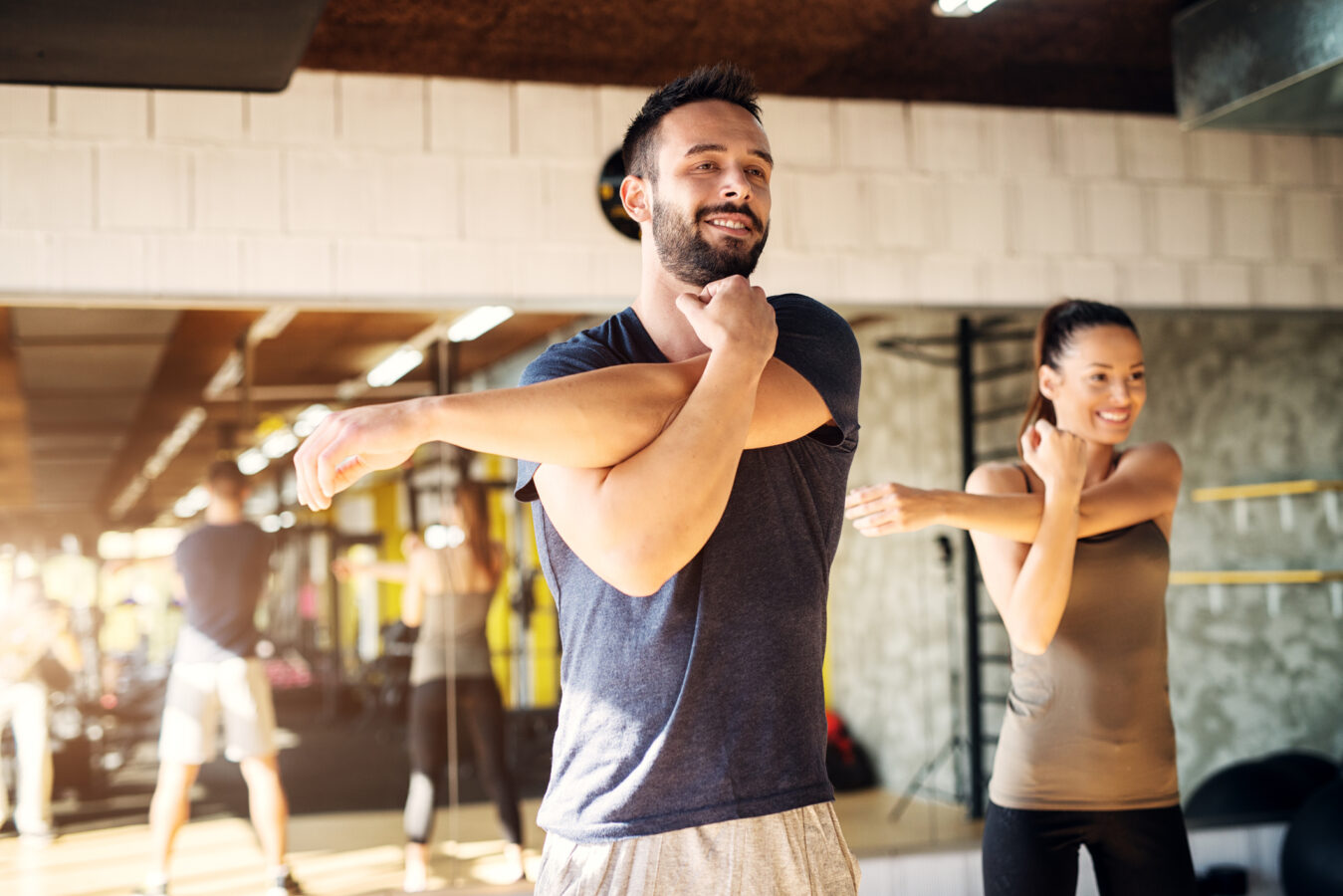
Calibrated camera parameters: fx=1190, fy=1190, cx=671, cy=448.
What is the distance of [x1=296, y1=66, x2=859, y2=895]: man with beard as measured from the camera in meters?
1.19

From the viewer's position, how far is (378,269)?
12.9ft

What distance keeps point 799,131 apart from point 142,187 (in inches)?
88.3

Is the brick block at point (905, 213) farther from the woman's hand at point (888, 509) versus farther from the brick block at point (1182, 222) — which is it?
the woman's hand at point (888, 509)

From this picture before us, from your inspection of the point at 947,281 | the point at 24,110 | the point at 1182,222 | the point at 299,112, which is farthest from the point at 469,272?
the point at 1182,222

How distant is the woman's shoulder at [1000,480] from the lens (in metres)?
2.32

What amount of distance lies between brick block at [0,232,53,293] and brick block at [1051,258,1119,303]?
3.50m

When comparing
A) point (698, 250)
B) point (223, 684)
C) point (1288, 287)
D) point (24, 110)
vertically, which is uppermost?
point (24, 110)

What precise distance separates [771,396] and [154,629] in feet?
9.76

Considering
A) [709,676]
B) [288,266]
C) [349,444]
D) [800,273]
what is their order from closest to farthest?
[349,444] → [709,676] → [288,266] → [800,273]

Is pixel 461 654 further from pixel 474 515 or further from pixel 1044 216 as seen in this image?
pixel 1044 216

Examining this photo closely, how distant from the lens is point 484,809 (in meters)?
3.93

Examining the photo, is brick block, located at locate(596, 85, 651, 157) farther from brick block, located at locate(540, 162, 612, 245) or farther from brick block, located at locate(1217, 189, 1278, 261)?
brick block, located at locate(1217, 189, 1278, 261)

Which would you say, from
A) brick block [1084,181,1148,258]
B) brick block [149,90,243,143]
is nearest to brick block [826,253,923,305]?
brick block [1084,181,1148,258]

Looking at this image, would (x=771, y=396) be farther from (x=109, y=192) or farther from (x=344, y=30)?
(x=109, y=192)
